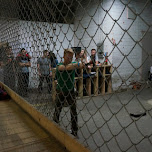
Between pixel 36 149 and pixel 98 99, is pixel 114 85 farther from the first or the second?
pixel 36 149

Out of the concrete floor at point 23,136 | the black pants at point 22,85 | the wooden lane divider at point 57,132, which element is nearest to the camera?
the wooden lane divider at point 57,132

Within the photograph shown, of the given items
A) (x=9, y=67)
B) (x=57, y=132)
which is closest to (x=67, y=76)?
(x=57, y=132)

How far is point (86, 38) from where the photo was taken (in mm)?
6188

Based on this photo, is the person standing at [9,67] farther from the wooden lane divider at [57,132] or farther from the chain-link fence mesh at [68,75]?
the wooden lane divider at [57,132]

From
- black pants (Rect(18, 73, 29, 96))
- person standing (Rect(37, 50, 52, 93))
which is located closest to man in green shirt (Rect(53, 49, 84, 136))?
person standing (Rect(37, 50, 52, 93))

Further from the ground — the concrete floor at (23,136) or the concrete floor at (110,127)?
the concrete floor at (23,136)

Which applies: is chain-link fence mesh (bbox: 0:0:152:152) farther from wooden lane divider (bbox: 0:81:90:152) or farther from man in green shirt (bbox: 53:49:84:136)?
wooden lane divider (bbox: 0:81:90:152)

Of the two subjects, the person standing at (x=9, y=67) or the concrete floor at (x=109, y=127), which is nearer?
the concrete floor at (x=109, y=127)

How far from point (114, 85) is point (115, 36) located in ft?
5.39

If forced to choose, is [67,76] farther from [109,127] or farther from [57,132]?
[109,127]

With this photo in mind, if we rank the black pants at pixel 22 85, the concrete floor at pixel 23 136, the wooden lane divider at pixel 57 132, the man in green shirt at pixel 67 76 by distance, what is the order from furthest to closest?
1. the black pants at pixel 22 85
2. the man in green shirt at pixel 67 76
3. the concrete floor at pixel 23 136
4. the wooden lane divider at pixel 57 132

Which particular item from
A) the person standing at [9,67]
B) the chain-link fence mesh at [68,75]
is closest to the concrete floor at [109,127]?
the chain-link fence mesh at [68,75]

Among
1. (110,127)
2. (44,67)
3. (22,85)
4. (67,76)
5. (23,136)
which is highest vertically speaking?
(44,67)

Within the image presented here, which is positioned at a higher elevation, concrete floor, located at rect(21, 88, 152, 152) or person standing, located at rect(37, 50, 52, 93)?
person standing, located at rect(37, 50, 52, 93)
